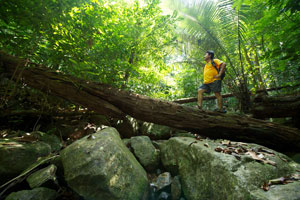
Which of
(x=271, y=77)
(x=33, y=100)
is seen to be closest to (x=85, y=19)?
(x=33, y=100)

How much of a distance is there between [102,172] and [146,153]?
118cm

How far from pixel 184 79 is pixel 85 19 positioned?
5.38 m

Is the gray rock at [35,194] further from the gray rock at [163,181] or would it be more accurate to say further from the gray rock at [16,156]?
the gray rock at [163,181]

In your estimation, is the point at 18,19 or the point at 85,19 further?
the point at 85,19

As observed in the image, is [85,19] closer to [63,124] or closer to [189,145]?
[63,124]

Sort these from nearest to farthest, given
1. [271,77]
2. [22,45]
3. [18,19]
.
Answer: [18,19]
[22,45]
[271,77]

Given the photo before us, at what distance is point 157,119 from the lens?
3637 mm

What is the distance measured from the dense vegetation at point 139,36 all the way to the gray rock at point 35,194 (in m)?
2.16

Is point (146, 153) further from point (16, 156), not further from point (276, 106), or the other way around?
point (276, 106)

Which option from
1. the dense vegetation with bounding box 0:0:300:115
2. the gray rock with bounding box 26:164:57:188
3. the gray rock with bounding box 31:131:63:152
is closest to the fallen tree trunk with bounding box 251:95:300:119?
the dense vegetation with bounding box 0:0:300:115

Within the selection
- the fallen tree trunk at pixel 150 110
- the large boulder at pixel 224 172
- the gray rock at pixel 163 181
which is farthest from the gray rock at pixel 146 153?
the fallen tree trunk at pixel 150 110

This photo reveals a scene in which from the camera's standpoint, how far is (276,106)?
12.8 feet

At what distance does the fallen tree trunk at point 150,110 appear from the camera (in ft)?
10.9

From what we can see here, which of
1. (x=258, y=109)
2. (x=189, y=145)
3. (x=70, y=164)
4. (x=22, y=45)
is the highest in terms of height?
(x=22, y=45)
